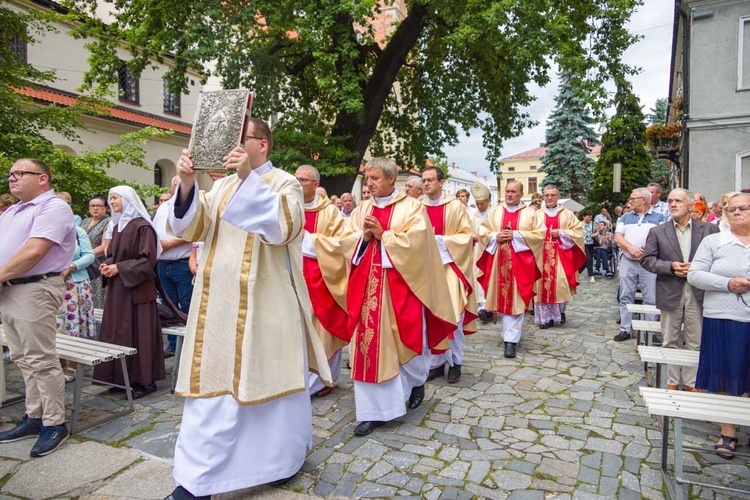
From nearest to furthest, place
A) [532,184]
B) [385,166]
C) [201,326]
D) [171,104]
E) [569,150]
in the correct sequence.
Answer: [201,326] < [385,166] < [171,104] < [569,150] < [532,184]

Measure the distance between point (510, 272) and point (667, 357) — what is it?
2.92 m

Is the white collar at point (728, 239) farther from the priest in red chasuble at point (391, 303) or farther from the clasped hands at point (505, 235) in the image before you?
the clasped hands at point (505, 235)

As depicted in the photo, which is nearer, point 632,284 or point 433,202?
point 433,202

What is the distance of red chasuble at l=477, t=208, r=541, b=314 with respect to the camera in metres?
6.60

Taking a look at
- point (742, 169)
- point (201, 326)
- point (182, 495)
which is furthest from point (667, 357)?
point (742, 169)

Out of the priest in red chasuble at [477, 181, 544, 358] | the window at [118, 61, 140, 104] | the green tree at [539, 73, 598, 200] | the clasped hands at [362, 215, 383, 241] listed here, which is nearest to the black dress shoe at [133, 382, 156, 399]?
the clasped hands at [362, 215, 383, 241]

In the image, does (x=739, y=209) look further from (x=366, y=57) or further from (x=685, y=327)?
(x=366, y=57)

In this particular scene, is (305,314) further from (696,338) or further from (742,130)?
(742,130)

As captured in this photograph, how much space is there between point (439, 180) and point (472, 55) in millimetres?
10528

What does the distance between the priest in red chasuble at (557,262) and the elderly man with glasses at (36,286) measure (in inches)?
252

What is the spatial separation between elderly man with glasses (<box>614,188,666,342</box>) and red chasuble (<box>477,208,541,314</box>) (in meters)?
1.22

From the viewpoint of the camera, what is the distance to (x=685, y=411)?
2.95 m

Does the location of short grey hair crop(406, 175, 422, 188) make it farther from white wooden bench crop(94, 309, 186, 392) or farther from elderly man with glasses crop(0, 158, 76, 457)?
elderly man with glasses crop(0, 158, 76, 457)

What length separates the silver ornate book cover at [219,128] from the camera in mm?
2736
